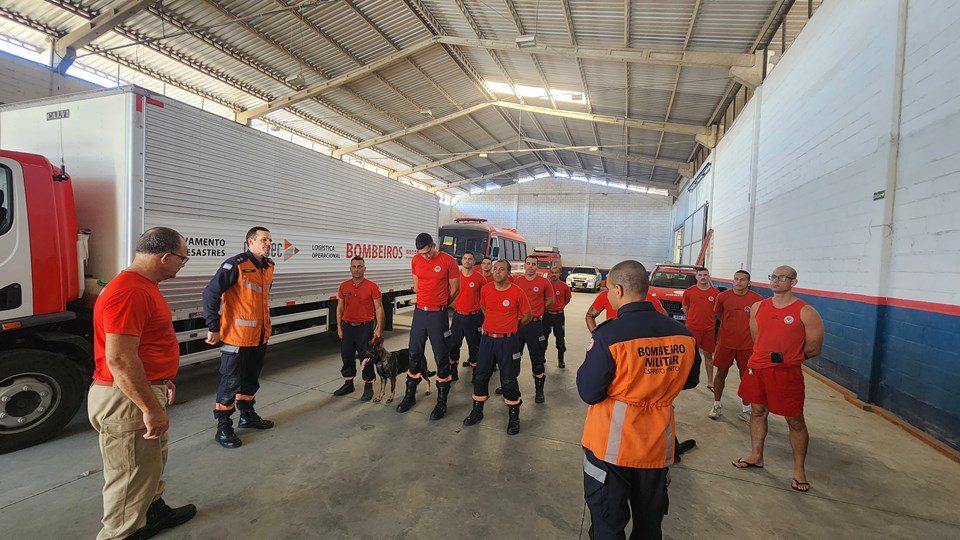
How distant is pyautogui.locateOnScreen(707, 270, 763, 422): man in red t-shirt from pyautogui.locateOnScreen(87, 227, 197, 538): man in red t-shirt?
4.98m

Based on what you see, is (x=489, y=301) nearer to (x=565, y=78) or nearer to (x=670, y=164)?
(x=565, y=78)

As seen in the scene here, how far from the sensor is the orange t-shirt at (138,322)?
5.81ft

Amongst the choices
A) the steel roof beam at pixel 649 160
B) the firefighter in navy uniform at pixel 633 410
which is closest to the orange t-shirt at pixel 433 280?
the firefighter in navy uniform at pixel 633 410

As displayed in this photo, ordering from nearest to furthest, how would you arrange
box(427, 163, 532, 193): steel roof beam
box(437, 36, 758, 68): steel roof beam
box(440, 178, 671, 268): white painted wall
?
box(437, 36, 758, 68): steel roof beam
box(427, 163, 532, 193): steel roof beam
box(440, 178, 671, 268): white painted wall

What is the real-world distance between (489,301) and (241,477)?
2.53 metres

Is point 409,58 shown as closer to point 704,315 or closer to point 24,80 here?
point 24,80

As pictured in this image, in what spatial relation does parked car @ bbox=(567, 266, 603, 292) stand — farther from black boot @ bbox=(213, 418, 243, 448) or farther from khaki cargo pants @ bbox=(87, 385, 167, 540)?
khaki cargo pants @ bbox=(87, 385, 167, 540)

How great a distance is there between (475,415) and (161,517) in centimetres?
251

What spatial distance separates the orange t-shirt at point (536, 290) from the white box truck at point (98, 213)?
3.19 meters

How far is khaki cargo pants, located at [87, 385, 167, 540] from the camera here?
187 cm

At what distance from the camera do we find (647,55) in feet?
29.7

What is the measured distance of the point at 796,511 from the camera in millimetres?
2723

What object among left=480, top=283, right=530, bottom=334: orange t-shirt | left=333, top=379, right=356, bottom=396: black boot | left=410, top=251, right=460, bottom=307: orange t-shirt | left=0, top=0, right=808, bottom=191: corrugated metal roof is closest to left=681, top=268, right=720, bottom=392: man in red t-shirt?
left=480, top=283, right=530, bottom=334: orange t-shirt

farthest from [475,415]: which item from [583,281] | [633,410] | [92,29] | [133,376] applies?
[583,281]
